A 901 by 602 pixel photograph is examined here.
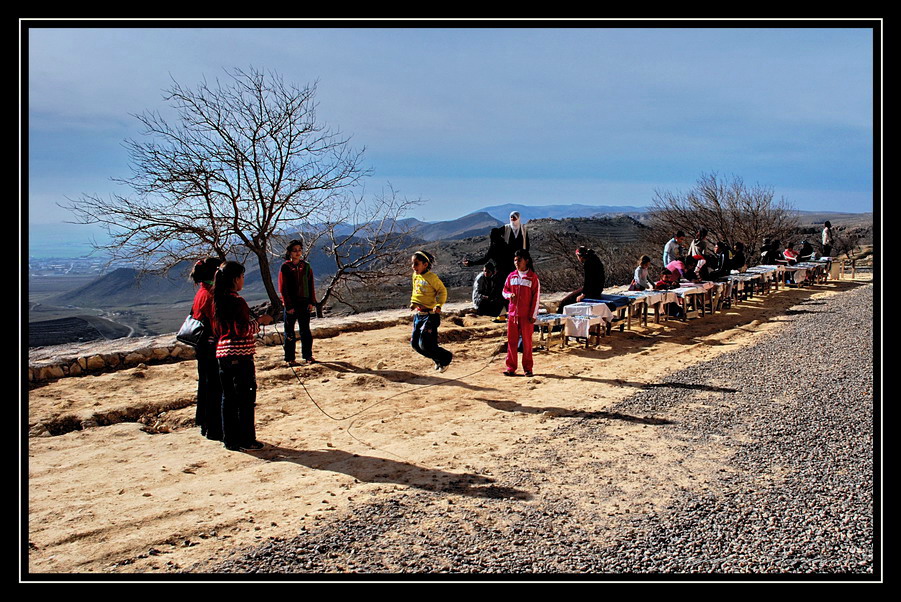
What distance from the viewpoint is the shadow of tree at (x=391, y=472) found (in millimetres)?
3906

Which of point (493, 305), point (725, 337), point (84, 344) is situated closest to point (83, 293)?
point (84, 344)

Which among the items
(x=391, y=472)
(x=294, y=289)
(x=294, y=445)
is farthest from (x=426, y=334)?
(x=391, y=472)

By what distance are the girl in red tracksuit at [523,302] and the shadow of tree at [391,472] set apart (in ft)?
9.86

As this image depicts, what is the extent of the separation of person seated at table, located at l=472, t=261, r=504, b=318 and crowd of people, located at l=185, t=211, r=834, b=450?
0.02 metres

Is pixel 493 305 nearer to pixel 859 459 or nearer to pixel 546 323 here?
pixel 546 323

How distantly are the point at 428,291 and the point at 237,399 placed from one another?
2.82 metres

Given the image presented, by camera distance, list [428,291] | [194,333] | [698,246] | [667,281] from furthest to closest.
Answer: [698,246]
[667,281]
[428,291]
[194,333]

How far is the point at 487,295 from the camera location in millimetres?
10055

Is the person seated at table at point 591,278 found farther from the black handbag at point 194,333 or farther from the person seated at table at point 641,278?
the black handbag at point 194,333

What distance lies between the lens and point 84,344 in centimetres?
854

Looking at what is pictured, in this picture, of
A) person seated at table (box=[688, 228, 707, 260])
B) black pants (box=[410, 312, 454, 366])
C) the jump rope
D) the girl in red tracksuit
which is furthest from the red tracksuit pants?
person seated at table (box=[688, 228, 707, 260])

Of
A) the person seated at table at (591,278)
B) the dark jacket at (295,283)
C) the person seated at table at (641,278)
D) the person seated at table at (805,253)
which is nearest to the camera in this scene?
the dark jacket at (295,283)

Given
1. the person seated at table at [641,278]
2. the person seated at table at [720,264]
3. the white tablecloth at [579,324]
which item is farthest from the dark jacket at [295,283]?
the person seated at table at [720,264]

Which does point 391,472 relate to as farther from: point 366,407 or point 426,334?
point 426,334
